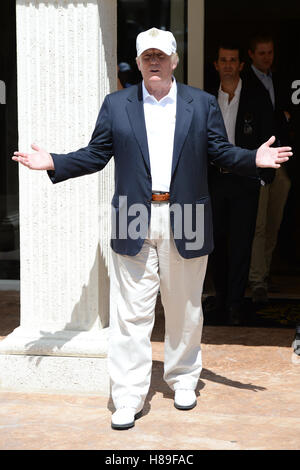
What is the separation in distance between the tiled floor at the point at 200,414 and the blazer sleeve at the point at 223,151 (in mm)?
1225

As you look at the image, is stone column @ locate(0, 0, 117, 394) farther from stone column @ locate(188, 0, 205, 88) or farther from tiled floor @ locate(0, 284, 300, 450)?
stone column @ locate(188, 0, 205, 88)

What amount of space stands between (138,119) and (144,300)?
0.90m

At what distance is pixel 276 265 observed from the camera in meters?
8.95

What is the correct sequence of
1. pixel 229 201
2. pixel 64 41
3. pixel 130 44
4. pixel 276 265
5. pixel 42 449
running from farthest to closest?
pixel 276 265
pixel 130 44
pixel 229 201
pixel 64 41
pixel 42 449

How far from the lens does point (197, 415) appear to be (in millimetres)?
4816

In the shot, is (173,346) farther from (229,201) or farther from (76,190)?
(229,201)

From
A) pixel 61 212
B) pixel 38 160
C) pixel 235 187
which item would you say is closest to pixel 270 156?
Answer: pixel 38 160

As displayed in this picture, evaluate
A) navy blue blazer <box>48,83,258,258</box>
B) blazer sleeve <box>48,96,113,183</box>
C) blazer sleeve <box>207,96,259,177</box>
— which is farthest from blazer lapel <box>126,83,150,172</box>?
blazer sleeve <box>207,96,259,177</box>

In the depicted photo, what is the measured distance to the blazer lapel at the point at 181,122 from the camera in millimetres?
4668

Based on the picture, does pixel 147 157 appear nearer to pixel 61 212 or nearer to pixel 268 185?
pixel 61 212

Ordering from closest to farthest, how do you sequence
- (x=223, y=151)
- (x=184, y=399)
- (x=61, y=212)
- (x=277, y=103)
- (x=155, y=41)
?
(x=155, y=41) < (x=223, y=151) < (x=184, y=399) < (x=61, y=212) < (x=277, y=103)

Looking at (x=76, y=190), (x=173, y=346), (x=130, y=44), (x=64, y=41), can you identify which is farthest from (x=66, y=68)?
(x=130, y=44)

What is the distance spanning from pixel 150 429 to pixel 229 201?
2.47 metres

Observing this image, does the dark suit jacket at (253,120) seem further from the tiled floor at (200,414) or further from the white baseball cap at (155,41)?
the white baseball cap at (155,41)
